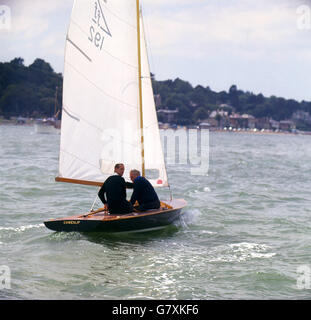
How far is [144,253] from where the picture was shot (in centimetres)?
1118

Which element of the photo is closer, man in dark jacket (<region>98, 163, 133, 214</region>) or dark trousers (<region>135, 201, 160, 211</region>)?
man in dark jacket (<region>98, 163, 133, 214</region>)

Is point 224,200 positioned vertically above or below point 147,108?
below

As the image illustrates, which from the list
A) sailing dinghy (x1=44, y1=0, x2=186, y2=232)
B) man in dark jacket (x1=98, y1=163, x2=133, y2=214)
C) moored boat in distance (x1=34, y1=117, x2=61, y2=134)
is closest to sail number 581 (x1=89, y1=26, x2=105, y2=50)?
sailing dinghy (x1=44, y1=0, x2=186, y2=232)

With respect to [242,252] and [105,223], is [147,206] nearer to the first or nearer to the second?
[105,223]

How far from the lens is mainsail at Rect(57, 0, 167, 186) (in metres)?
12.5

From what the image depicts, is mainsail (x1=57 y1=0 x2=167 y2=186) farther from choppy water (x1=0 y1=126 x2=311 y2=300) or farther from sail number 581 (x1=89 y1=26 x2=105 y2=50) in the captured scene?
choppy water (x1=0 y1=126 x2=311 y2=300)

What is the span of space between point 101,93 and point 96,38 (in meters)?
1.21

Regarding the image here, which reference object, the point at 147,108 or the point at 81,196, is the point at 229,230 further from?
the point at 81,196

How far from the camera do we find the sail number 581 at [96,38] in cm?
1254

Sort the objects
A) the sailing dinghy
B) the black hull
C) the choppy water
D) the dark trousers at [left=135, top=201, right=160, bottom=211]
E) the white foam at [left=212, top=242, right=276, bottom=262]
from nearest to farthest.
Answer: the choppy water < the white foam at [left=212, top=242, right=276, bottom=262] < the black hull < the dark trousers at [left=135, top=201, right=160, bottom=211] < the sailing dinghy

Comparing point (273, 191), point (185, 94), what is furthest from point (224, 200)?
point (185, 94)

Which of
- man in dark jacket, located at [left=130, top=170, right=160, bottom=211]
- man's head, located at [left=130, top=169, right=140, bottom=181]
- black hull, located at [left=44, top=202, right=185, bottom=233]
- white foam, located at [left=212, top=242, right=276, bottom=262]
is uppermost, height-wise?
man's head, located at [left=130, top=169, right=140, bottom=181]

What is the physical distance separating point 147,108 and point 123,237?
3137 mm

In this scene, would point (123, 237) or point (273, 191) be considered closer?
point (123, 237)
